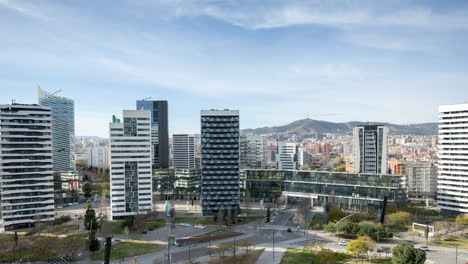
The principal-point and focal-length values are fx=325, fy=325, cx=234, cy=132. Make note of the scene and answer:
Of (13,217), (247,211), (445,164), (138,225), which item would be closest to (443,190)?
(445,164)

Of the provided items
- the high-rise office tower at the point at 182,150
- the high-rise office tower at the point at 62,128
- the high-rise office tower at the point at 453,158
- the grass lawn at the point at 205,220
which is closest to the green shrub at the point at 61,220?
the grass lawn at the point at 205,220

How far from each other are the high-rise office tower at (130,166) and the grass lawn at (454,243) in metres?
58.6

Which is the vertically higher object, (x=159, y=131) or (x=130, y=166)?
(x=159, y=131)

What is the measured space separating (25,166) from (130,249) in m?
30.6

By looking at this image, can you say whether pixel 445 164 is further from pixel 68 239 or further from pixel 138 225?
pixel 68 239

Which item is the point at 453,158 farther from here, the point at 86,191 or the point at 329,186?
the point at 86,191

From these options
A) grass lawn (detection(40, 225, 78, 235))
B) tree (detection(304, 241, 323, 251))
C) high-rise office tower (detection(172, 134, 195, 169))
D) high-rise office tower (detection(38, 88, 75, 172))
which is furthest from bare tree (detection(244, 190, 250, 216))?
high-rise office tower (detection(38, 88, 75, 172))

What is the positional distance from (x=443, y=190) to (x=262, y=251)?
49.3 m

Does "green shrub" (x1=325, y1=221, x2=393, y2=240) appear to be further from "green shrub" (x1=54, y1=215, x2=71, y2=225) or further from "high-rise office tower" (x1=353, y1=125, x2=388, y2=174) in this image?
"green shrub" (x1=54, y1=215, x2=71, y2=225)

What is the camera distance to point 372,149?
10100cm

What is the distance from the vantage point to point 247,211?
263ft

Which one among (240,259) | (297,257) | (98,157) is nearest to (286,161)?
(297,257)

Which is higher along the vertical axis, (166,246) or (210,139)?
(210,139)

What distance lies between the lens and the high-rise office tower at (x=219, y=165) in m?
79.4
